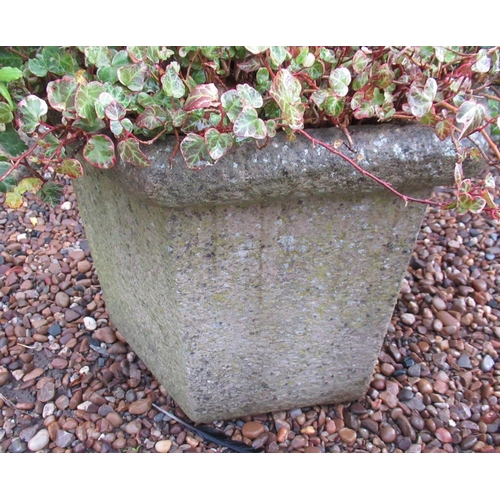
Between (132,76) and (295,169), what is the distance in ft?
0.97

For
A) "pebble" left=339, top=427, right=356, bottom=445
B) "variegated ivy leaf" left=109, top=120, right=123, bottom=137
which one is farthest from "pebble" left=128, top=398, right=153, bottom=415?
"variegated ivy leaf" left=109, top=120, right=123, bottom=137

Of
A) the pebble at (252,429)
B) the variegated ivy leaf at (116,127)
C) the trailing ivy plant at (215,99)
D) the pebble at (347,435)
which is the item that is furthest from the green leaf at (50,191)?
the pebble at (347,435)

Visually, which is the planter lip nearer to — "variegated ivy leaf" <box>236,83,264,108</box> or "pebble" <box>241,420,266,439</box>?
"variegated ivy leaf" <box>236,83,264,108</box>

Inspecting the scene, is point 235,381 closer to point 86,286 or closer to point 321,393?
point 321,393

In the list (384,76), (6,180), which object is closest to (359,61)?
(384,76)

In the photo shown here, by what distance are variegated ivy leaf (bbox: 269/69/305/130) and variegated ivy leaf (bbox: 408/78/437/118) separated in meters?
0.18

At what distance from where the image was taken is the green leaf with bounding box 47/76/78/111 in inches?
32.2

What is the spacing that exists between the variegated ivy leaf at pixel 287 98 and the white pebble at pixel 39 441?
40.8 inches

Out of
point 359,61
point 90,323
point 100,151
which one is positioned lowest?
point 90,323

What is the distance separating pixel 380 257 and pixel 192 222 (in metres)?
0.40

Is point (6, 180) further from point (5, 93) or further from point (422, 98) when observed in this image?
point (422, 98)

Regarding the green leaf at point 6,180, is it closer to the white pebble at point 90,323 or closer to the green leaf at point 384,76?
the green leaf at point 384,76

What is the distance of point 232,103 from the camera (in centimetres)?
81
